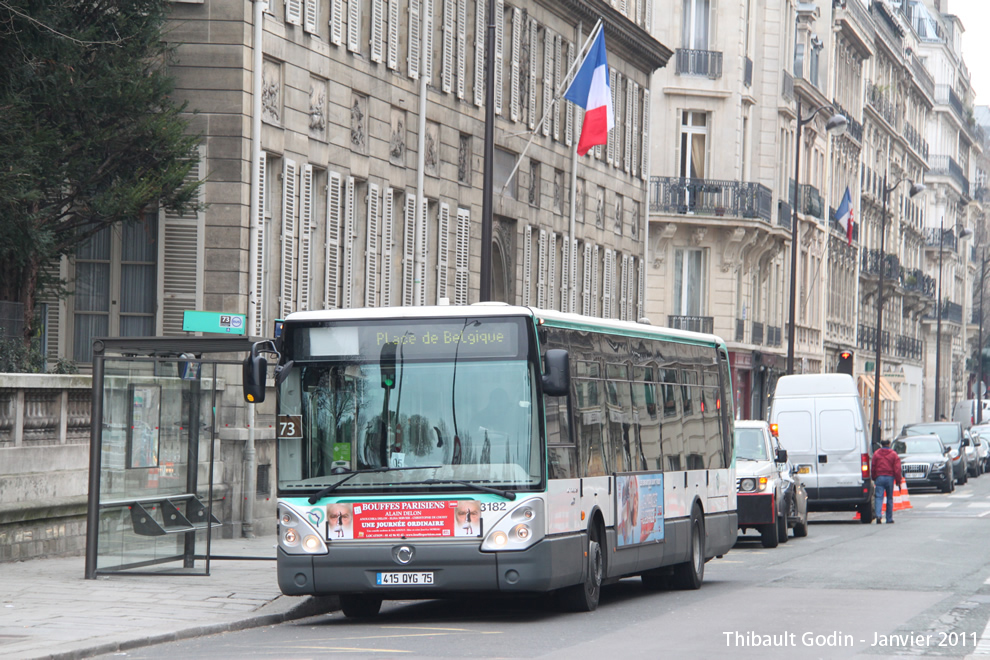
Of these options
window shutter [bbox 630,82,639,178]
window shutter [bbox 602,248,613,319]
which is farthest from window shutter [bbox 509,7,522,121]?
window shutter [bbox 630,82,639,178]

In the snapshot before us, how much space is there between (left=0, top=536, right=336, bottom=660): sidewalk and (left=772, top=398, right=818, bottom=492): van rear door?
16.7m

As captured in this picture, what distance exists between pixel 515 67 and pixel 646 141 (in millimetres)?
11667

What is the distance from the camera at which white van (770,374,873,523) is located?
112 ft

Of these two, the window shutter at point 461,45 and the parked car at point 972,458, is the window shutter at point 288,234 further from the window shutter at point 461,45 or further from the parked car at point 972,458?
the parked car at point 972,458

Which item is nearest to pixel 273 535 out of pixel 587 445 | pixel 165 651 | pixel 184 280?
pixel 184 280

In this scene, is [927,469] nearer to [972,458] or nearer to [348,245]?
[972,458]

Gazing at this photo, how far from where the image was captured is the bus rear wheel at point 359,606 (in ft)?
52.3

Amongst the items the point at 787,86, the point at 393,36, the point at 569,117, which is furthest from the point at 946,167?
the point at 393,36

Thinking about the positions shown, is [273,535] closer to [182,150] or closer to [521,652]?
[182,150]

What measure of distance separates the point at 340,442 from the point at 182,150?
9.56 meters

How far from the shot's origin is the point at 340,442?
14984mm

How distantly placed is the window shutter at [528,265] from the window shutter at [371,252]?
826 centimetres

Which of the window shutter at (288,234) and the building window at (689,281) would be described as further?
the building window at (689,281)

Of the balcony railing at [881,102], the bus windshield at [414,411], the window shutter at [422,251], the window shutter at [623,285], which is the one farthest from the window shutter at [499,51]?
the balcony railing at [881,102]
